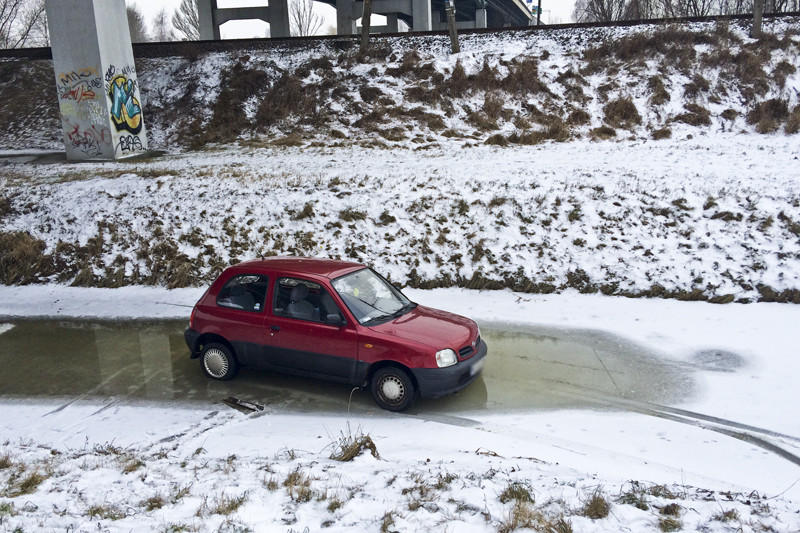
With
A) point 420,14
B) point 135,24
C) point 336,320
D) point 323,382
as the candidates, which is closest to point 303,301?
point 336,320

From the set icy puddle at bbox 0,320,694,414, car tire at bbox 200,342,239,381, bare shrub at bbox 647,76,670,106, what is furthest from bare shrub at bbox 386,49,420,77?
car tire at bbox 200,342,239,381

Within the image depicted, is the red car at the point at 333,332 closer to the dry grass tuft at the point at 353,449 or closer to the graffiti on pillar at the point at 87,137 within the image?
the dry grass tuft at the point at 353,449

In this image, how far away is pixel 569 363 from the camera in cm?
830

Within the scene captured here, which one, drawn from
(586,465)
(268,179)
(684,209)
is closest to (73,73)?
(268,179)

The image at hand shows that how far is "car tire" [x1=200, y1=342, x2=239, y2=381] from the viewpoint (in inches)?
307

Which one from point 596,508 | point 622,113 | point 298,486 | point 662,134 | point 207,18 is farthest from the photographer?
point 207,18

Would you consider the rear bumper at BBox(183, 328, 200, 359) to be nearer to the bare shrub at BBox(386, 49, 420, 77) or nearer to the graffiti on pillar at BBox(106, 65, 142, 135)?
the graffiti on pillar at BBox(106, 65, 142, 135)

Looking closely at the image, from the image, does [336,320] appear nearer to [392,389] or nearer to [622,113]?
[392,389]

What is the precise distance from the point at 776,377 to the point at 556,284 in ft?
13.6

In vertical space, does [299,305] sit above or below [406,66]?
below

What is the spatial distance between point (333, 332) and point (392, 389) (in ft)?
3.09

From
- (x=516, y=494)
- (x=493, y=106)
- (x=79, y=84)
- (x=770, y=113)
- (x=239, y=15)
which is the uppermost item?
(x=239, y=15)

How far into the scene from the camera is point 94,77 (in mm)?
19672

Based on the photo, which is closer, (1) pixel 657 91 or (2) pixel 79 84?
(2) pixel 79 84
